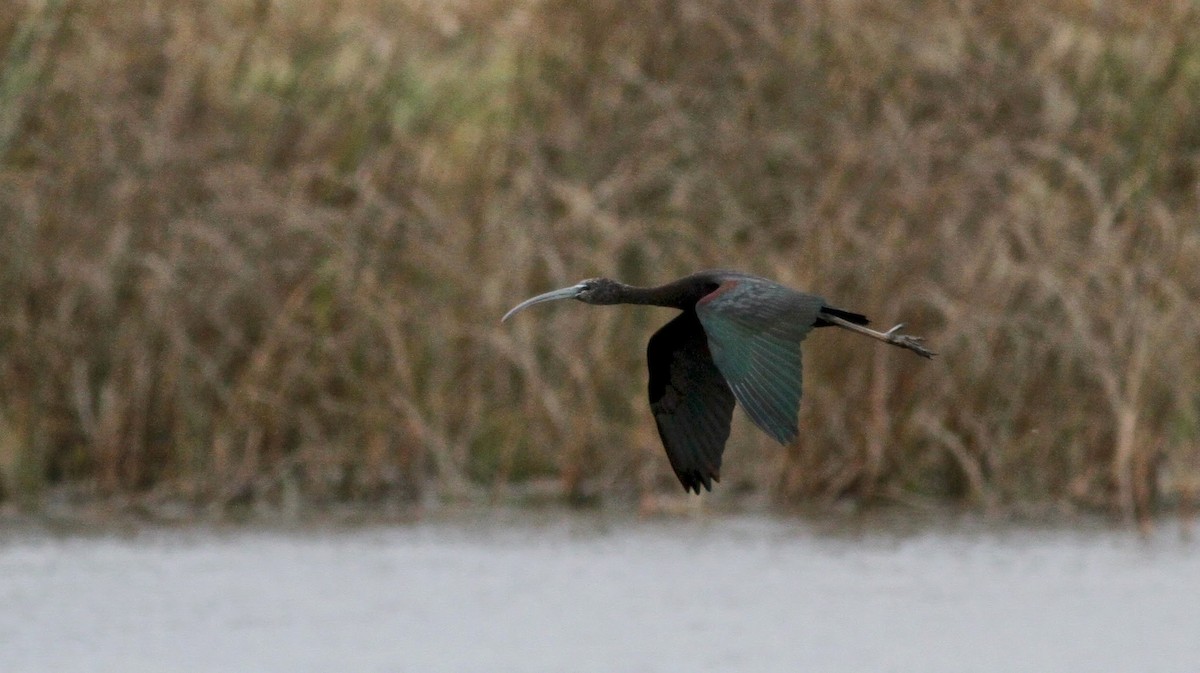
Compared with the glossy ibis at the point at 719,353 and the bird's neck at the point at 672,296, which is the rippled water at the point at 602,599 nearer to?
the glossy ibis at the point at 719,353

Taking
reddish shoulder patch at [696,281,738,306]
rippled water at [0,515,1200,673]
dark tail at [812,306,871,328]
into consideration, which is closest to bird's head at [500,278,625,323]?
dark tail at [812,306,871,328]

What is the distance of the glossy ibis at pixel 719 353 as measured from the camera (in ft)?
21.2

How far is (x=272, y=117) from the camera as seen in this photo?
511 inches

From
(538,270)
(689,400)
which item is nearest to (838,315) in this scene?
(689,400)

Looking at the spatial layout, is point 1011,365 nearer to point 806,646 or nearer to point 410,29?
point 806,646

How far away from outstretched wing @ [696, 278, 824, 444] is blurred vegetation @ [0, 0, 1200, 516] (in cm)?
461

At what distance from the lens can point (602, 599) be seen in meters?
11.3

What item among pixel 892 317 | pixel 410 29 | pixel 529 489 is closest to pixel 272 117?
pixel 410 29

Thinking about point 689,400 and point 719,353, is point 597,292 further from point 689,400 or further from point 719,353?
point 719,353

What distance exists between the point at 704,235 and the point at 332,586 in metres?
2.44

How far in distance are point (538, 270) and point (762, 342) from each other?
18.8 feet

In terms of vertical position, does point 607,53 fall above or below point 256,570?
above

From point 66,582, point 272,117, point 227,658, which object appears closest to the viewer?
point 227,658

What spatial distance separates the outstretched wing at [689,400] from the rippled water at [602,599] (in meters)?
2.67
